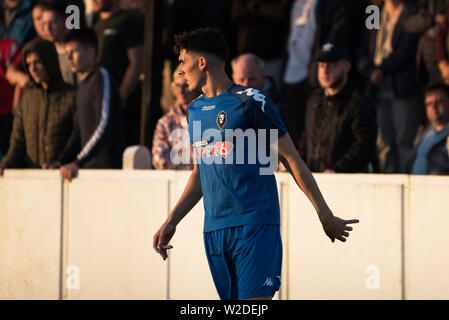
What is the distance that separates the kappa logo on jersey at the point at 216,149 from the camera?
16.1 feet

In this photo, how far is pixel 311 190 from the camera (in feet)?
15.4

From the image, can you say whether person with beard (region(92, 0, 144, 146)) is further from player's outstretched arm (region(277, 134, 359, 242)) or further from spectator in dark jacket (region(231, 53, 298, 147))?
player's outstretched arm (region(277, 134, 359, 242))

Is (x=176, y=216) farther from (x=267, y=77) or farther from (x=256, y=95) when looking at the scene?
(x=267, y=77)

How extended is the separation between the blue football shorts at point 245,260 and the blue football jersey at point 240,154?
6 centimetres

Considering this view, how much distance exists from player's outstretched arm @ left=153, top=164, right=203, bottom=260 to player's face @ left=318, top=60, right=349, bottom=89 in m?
2.90

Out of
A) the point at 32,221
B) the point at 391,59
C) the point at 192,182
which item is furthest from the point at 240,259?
the point at 391,59

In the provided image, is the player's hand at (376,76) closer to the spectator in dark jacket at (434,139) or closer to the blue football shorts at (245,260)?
the spectator in dark jacket at (434,139)

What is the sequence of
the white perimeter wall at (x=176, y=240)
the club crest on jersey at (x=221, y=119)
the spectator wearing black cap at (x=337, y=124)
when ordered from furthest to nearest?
the spectator wearing black cap at (x=337, y=124)
the white perimeter wall at (x=176, y=240)
the club crest on jersey at (x=221, y=119)

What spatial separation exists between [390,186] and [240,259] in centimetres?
274

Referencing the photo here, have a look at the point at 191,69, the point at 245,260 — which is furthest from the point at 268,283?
the point at 191,69

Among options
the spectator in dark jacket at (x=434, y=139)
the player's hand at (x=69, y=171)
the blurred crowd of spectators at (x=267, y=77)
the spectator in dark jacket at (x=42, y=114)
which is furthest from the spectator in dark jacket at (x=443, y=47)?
the player's hand at (x=69, y=171)

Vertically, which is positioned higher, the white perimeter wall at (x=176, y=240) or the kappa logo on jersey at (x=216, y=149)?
the kappa logo on jersey at (x=216, y=149)

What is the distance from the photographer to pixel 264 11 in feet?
30.7

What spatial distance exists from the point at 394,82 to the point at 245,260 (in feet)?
15.4
